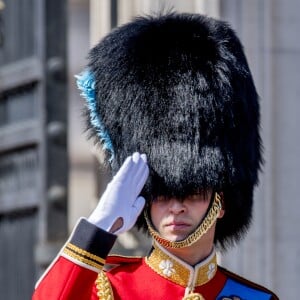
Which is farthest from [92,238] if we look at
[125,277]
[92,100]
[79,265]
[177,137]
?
[92,100]

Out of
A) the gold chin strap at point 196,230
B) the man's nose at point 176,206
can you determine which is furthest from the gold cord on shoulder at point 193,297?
the man's nose at point 176,206

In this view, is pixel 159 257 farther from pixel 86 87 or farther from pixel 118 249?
pixel 118 249

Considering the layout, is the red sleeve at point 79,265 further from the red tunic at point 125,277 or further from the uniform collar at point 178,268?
the uniform collar at point 178,268

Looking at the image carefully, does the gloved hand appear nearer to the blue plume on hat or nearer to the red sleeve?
the red sleeve

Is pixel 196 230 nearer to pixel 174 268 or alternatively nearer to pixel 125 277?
pixel 174 268

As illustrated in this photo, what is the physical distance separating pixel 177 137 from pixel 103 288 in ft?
1.83

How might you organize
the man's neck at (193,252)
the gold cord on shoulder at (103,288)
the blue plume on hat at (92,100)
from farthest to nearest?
the blue plume on hat at (92,100)
the man's neck at (193,252)
the gold cord on shoulder at (103,288)

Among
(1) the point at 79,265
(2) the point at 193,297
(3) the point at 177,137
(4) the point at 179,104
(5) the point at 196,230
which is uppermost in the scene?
(4) the point at 179,104

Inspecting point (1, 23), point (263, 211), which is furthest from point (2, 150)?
point (263, 211)

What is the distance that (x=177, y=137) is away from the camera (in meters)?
6.12

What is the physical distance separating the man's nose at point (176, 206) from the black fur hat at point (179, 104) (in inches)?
1.0

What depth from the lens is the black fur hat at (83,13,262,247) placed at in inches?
240

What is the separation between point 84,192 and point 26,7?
1790mm

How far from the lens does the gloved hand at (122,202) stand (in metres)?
5.68
